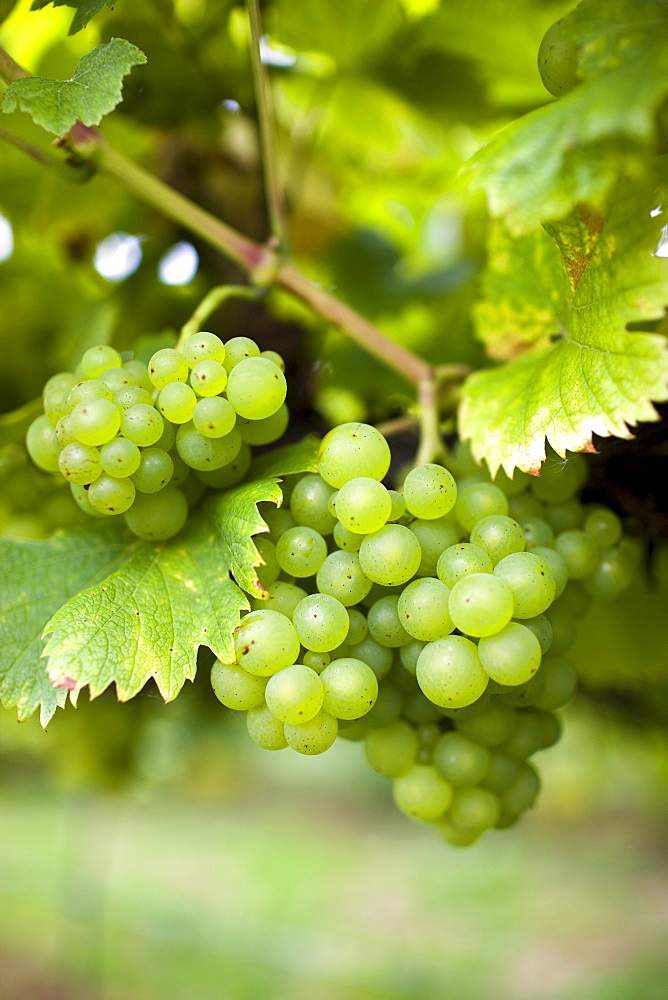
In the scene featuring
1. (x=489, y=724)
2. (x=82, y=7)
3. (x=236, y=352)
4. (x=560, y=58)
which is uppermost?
(x=560, y=58)

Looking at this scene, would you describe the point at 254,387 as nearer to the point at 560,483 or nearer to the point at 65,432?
the point at 65,432

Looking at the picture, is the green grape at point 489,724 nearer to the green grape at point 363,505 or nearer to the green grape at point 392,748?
the green grape at point 392,748

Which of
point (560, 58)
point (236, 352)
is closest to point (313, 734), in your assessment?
point (236, 352)

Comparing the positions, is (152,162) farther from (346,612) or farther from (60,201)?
(346,612)

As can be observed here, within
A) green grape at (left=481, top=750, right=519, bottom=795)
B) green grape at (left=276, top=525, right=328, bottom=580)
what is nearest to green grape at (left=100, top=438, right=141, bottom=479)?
green grape at (left=276, top=525, right=328, bottom=580)

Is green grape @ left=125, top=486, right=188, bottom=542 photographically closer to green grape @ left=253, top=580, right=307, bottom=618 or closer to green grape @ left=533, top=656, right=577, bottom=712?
green grape @ left=253, top=580, right=307, bottom=618

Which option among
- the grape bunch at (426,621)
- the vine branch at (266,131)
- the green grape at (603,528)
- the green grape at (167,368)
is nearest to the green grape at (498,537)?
the grape bunch at (426,621)
